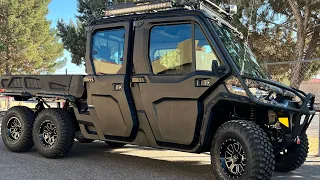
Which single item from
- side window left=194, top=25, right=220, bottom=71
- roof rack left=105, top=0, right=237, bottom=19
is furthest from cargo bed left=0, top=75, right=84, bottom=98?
side window left=194, top=25, right=220, bottom=71

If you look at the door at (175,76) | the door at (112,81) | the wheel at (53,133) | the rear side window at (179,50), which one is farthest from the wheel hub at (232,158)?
the wheel at (53,133)

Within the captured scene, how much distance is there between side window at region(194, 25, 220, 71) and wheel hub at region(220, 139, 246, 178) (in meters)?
1.00

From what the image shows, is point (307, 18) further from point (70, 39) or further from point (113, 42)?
point (70, 39)

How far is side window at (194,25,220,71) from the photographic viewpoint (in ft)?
14.3

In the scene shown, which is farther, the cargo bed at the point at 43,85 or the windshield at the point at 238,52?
the cargo bed at the point at 43,85

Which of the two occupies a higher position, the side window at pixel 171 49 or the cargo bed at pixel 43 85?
the side window at pixel 171 49

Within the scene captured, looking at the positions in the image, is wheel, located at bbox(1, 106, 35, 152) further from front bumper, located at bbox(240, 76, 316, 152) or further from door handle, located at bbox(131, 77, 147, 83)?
front bumper, located at bbox(240, 76, 316, 152)

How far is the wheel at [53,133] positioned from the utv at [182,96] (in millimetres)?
18

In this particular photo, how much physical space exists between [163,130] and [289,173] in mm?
2186

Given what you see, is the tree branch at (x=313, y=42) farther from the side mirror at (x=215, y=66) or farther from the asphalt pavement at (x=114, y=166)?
the side mirror at (x=215, y=66)

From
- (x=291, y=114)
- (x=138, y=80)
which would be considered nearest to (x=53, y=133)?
(x=138, y=80)

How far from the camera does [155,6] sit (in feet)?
16.5

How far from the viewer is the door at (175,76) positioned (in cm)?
441

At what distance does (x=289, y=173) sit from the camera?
17.4ft
